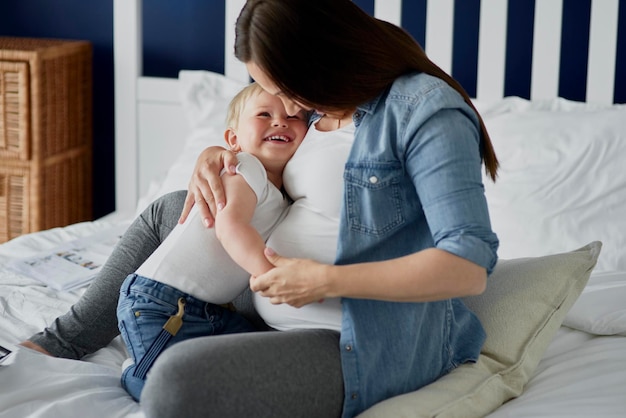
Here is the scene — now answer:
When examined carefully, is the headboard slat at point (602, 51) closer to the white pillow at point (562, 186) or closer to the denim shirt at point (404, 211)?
the white pillow at point (562, 186)

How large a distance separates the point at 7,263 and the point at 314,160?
3.06 ft

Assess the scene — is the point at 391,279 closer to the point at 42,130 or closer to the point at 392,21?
the point at 392,21

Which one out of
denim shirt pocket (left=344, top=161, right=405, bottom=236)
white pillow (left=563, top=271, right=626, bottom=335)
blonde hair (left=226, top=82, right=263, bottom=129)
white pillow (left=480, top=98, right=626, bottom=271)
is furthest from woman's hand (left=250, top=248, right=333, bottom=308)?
white pillow (left=480, top=98, right=626, bottom=271)

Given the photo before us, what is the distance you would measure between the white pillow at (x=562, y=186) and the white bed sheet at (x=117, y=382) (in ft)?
1.03

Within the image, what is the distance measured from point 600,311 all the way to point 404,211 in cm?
55

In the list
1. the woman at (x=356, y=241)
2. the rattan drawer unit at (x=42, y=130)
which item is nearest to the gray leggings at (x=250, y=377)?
the woman at (x=356, y=241)

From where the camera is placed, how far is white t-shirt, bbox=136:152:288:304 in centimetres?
140

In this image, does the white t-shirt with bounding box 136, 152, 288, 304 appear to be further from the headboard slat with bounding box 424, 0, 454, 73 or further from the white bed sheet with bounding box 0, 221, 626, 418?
the headboard slat with bounding box 424, 0, 454, 73

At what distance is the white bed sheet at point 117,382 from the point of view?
1318mm

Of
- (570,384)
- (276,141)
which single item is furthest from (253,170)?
(570,384)

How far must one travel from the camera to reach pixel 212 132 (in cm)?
249

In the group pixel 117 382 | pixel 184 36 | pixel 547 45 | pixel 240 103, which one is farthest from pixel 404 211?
pixel 184 36

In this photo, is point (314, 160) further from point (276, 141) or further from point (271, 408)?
point (271, 408)

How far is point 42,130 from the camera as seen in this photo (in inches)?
103
